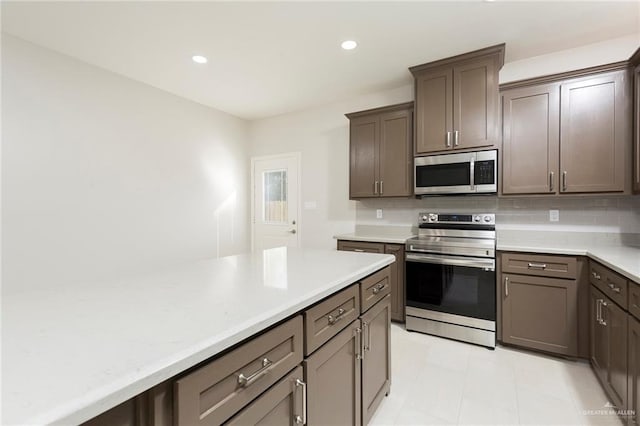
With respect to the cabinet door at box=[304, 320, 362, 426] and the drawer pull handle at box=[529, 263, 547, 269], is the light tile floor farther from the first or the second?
the drawer pull handle at box=[529, 263, 547, 269]

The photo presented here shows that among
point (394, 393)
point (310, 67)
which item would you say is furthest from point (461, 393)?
point (310, 67)

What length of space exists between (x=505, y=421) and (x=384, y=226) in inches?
86.6

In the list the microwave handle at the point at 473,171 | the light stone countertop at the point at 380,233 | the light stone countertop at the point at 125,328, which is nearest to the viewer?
the light stone countertop at the point at 125,328

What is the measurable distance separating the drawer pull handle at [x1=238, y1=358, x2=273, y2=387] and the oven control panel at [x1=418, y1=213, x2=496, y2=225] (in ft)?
8.80

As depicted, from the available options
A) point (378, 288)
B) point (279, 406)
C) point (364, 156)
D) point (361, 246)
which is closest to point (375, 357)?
point (378, 288)

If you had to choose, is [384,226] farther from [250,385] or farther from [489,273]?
[250,385]

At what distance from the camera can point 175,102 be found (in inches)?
146

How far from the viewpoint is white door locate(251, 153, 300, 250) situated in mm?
4414

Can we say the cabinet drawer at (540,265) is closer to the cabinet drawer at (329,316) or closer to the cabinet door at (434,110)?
the cabinet door at (434,110)

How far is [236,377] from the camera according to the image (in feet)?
2.55

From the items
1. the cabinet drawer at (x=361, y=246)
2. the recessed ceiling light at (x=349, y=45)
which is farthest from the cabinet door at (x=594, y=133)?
the recessed ceiling light at (x=349, y=45)

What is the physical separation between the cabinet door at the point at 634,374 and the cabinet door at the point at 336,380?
1.36 metres

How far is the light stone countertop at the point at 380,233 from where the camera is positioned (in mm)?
3148

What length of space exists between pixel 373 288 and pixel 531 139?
212 centimetres
